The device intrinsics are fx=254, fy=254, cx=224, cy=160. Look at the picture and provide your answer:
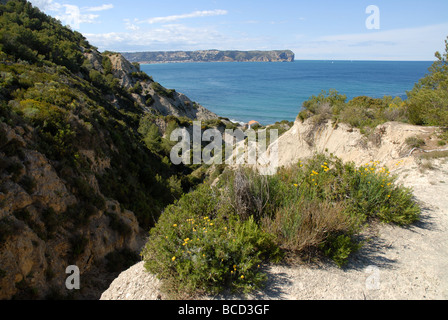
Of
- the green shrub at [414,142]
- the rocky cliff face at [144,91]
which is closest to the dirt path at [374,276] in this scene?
the green shrub at [414,142]

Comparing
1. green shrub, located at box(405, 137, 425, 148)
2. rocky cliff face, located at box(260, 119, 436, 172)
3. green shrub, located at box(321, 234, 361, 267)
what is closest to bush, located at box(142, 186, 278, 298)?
green shrub, located at box(321, 234, 361, 267)

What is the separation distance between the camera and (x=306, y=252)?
404 centimetres

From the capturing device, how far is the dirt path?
11.1 feet

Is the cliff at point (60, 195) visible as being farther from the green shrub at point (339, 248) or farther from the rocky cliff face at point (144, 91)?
the rocky cliff face at point (144, 91)

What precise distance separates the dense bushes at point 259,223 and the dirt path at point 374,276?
0.71 feet

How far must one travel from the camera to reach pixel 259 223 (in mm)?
4465

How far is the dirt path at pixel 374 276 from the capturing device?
133 inches

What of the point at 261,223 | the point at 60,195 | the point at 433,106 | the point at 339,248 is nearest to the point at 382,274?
the point at 339,248

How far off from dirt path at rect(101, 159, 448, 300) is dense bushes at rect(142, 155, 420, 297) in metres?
0.22

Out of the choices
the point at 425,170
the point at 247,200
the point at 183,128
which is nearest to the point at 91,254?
the point at 247,200

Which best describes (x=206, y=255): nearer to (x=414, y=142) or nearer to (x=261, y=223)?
(x=261, y=223)

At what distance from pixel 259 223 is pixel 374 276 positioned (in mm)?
1833

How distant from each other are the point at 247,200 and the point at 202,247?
4.71 feet
